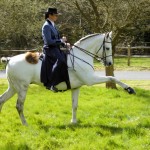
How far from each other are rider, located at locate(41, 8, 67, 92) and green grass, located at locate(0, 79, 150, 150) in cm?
113

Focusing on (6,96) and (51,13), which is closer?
(51,13)

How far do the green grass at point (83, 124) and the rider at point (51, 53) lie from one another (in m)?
1.13

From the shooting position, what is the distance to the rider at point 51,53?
8531mm

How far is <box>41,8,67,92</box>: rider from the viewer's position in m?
8.53

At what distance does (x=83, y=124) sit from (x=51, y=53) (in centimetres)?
186

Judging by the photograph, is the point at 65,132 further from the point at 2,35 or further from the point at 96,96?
the point at 2,35

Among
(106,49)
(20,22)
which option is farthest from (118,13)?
(20,22)

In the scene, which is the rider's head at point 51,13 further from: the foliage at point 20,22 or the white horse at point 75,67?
the foliage at point 20,22

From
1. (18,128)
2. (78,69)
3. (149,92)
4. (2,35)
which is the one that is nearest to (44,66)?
(78,69)

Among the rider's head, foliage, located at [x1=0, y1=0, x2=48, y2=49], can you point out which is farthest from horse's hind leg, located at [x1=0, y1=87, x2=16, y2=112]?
foliage, located at [x1=0, y1=0, x2=48, y2=49]

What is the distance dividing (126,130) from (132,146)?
1179 millimetres

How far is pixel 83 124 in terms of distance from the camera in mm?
8820

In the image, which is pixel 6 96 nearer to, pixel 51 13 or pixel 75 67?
pixel 75 67

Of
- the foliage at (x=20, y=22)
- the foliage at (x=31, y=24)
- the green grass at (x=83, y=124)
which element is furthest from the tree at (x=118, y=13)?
the foliage at (x=20, y=22)
